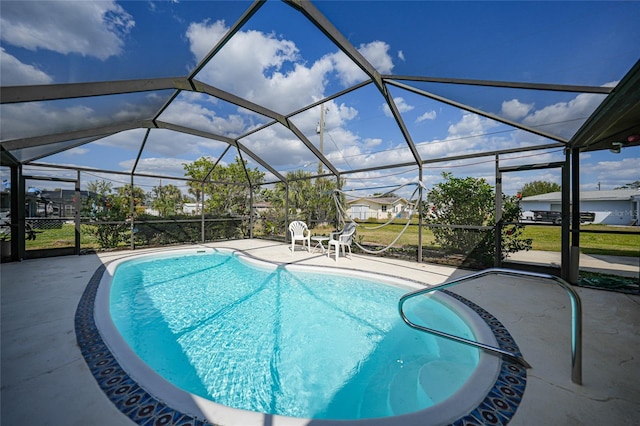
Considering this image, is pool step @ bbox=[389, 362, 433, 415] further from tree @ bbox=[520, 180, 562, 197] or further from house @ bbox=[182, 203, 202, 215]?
house @ bbox=[182, 203, 202, 215]

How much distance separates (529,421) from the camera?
1.46 metres

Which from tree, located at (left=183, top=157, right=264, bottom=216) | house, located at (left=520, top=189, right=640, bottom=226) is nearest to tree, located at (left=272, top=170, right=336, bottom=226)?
tree, located at (left=183, top=157, right=264, bottom=216)

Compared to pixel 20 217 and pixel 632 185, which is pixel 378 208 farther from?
pixel 20 217

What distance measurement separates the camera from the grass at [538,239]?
4426mm

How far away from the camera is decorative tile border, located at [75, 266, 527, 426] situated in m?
1.45

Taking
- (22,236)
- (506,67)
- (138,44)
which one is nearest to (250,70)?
(138,44)

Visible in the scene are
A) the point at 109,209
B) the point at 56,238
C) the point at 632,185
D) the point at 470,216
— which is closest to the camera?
the point at 632,185

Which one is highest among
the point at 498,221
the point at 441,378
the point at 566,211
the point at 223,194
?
the point at 223,194

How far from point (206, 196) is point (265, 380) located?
9.34 meters

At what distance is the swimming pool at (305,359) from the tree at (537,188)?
3.19 m

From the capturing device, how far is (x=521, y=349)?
7.34 ft

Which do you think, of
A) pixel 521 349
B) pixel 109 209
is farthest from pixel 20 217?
pixel 521 349

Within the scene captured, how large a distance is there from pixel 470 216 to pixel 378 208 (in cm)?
296

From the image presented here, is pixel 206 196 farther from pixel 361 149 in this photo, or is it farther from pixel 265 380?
pixel 265 380
